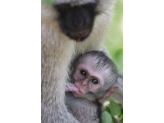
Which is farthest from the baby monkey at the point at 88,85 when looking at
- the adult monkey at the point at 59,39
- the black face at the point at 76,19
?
the black face at the point at 76,19

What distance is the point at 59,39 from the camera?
1.79 metres

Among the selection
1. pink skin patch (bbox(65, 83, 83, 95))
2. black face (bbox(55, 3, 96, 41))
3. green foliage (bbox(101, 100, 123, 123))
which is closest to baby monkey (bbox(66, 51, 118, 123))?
pink skin patch (bbox(65, 83, 83, 95))

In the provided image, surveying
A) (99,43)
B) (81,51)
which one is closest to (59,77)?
(81,51)

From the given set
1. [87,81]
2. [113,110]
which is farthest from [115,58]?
[87,81]

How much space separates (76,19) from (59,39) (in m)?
0.29

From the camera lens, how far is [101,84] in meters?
2.19

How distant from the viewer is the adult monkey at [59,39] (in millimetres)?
1581

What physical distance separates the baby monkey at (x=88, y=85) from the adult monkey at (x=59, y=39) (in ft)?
0.75

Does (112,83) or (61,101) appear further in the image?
(112,83)

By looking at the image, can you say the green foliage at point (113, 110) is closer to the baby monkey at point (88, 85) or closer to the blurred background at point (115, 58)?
the blurred background at point (115, 58)

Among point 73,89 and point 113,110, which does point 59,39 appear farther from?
Answer: point 113,110
